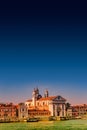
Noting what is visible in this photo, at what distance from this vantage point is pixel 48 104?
2305cm

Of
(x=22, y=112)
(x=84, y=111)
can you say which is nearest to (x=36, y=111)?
(x=22, y=112)

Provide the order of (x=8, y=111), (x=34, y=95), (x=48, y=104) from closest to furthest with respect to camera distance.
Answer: (x=8, y=111), (x=48, y=104), (x=34, y=95)

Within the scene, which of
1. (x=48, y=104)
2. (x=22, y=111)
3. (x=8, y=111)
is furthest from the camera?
(x=48, y=104)

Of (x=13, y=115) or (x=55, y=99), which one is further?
(x=55, y=99)

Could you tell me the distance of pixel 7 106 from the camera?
65.8 ft

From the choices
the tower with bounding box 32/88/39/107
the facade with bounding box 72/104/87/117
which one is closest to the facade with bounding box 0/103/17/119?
the tower with bounding box 32/88/39/107

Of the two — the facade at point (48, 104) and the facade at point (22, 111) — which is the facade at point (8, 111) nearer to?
the facade at point (22, 111)

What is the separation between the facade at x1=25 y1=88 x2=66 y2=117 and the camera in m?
22.6

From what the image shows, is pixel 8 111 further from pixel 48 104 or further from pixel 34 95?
pixel 34 95

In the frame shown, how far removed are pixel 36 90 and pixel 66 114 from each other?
7.09ft

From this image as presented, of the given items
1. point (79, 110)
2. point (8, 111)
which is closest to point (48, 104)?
point (79, 110)

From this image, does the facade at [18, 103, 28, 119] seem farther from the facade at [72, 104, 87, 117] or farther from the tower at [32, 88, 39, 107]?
the facade at [72, 104, 87, 117]

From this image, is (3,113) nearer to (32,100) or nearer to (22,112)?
(22,112)

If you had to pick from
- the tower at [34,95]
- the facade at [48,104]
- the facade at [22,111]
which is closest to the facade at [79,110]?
the facade at [48,104]
